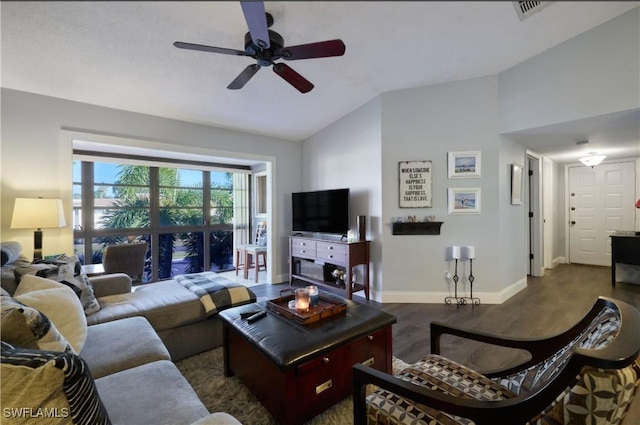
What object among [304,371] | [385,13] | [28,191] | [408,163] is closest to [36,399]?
[304,371]

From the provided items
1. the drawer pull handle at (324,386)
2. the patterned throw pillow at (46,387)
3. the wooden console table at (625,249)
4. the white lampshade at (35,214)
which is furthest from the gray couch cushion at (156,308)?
the wooden console table at (625,249)

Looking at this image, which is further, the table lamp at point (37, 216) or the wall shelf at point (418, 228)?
the wall shelf at point (418, 228)

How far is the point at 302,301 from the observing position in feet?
6.08

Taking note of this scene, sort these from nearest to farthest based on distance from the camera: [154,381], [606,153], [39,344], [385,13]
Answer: [385,13]
[39,344]
[154,381]
[606,153]

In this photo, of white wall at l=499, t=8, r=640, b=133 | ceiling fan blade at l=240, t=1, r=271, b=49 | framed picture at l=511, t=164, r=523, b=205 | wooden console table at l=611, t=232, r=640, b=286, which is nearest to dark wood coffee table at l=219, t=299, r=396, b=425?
ceiling fan blade at l=240, t=1, r=271, b=49

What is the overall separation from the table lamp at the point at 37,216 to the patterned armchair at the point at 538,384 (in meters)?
2.88

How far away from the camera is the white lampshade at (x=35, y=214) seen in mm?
2254

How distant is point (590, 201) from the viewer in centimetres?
514

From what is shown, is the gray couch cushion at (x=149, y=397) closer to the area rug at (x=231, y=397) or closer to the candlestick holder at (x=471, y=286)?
the area rug at (x=231, y=397)

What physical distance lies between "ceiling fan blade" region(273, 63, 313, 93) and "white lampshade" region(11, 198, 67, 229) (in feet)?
7.61

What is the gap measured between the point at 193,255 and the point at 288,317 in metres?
3.95

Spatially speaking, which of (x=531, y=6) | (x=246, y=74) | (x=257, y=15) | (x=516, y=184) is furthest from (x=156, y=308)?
(x=516, y=184)

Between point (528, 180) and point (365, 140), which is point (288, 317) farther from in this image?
point (528, 180)

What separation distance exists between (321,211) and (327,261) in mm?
728
